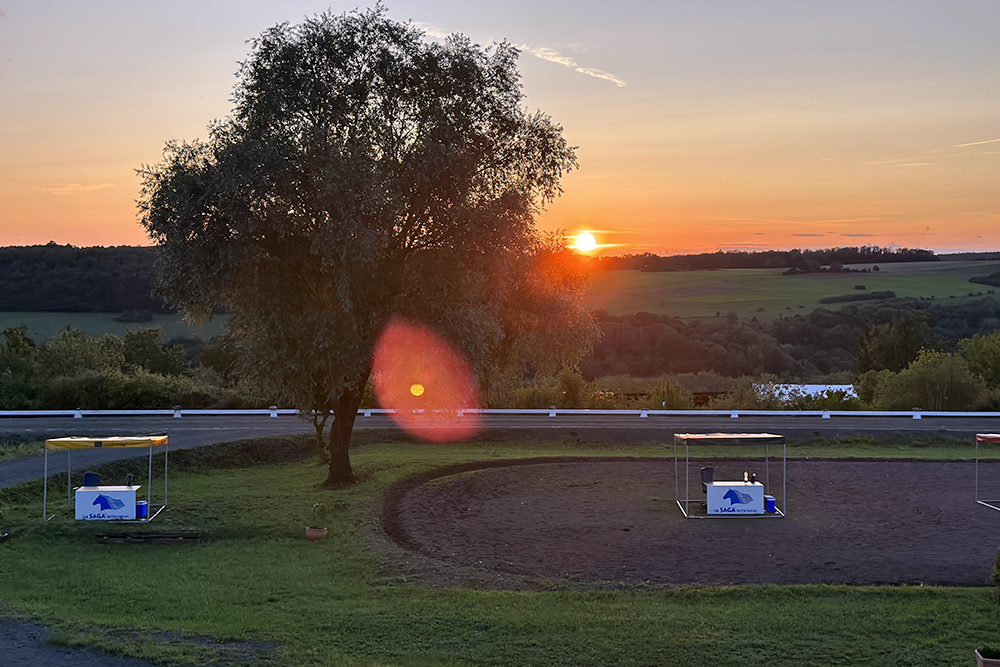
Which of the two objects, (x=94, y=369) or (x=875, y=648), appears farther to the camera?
(x=94, y=369)

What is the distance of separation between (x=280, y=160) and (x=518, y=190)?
7509mm

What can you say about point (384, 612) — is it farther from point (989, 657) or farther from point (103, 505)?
point (103, 505)

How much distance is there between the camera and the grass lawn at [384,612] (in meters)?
11.7

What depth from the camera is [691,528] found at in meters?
20.8

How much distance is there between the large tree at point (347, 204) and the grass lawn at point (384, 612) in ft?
19.8

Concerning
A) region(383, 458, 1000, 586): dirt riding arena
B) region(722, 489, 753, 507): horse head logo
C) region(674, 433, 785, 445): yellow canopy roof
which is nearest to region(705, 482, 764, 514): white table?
region(722, 489, 753, 507): horse head logo

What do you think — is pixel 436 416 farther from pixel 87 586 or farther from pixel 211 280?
pixel 87 586

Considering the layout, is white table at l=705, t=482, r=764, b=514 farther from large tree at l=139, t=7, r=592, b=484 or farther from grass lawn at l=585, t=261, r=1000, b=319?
grass lawn at l=585, t=261, r=1000, b=319

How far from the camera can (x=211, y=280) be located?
74.3ft

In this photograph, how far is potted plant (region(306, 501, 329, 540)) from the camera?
776 inches

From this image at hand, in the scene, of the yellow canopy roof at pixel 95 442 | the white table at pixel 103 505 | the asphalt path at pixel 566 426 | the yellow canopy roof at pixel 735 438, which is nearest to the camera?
the yellow canopy roof at pixel 95 442

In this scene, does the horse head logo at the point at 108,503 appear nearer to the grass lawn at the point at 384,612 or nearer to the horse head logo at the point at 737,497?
the grass lawn at the point at 384,612

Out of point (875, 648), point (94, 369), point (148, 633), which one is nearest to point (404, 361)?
point (148, 633)

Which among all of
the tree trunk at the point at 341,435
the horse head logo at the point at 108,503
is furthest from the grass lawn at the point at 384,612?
the tree trunk at the point at 341,435
